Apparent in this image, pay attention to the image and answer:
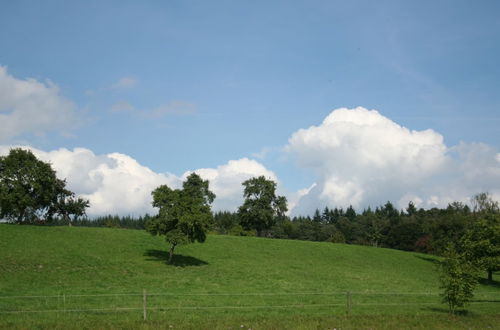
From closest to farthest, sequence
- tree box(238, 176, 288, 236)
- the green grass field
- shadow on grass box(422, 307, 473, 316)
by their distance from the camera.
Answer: the green grass field < shadow on grass box(422, 307, 473, 316) < tree box(238, 176, 288, 236)

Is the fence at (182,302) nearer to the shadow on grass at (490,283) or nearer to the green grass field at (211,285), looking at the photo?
the green grass field at (211,285)

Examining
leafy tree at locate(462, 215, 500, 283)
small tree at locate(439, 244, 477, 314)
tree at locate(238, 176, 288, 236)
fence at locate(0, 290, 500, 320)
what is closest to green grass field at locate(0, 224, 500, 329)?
fence at locate(0, 290, 500, 320)

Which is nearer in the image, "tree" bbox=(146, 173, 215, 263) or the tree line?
the tree line

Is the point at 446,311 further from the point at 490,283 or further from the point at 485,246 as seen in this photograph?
the point at 490,283

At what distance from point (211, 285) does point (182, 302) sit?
1148 centimetres

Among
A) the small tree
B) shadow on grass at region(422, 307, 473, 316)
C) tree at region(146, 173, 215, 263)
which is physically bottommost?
shadow on grass at region(422, 307, 473, 316)

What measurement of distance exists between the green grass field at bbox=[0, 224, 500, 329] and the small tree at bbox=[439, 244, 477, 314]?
1.17 meters

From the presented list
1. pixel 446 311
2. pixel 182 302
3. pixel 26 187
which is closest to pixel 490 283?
pixel 446 311

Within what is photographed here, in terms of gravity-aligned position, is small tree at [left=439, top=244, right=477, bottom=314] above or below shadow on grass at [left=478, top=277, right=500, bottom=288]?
above

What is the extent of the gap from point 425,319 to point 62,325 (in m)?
20.7

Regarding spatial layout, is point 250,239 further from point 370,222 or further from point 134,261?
point 370,222

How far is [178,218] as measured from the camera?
51.3 m

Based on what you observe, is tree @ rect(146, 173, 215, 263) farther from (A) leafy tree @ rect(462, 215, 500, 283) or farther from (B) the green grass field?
(A) leafy tree @ rect(462, 215, 500, 283)

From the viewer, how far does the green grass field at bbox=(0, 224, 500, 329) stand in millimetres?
23703
